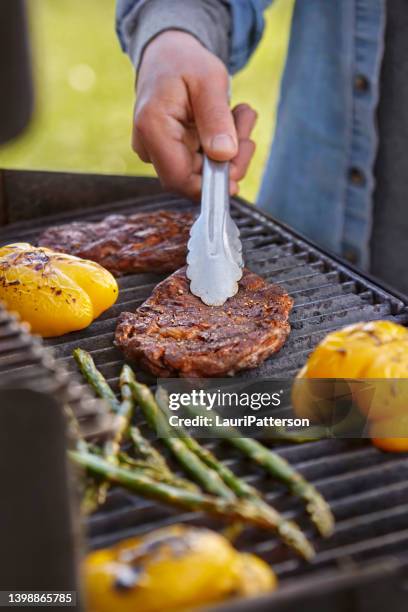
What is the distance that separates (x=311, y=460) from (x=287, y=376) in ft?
1.41

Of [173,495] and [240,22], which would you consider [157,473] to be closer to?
[173,495]

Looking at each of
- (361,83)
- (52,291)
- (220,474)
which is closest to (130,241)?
(52,291)

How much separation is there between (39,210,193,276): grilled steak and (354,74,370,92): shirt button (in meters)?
1.00

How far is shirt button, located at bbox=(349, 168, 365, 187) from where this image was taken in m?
4.27

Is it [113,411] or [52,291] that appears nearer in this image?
[113,411]

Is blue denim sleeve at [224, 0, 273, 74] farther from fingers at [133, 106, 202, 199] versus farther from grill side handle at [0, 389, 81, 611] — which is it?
grill side handle at [0, 389, 81, 611]

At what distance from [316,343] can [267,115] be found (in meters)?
7.16

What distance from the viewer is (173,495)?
2.11 m

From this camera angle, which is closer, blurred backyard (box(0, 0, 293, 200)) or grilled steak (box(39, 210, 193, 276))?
grilled steak (box(39, 210, 193, 276))

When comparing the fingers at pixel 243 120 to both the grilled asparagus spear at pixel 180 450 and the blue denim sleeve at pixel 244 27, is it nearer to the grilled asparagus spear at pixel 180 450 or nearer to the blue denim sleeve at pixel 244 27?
the blue denim sleeve at pixel 244 27

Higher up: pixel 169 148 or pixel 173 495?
pixel 169 148

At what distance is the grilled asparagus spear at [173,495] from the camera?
199cm

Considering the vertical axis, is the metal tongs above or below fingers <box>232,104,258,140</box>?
below

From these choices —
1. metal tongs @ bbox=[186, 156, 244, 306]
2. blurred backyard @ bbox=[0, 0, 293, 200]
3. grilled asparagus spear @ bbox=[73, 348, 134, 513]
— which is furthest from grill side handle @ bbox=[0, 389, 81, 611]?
blurred backyard @ bbox=[0, 0, 293, 200]
